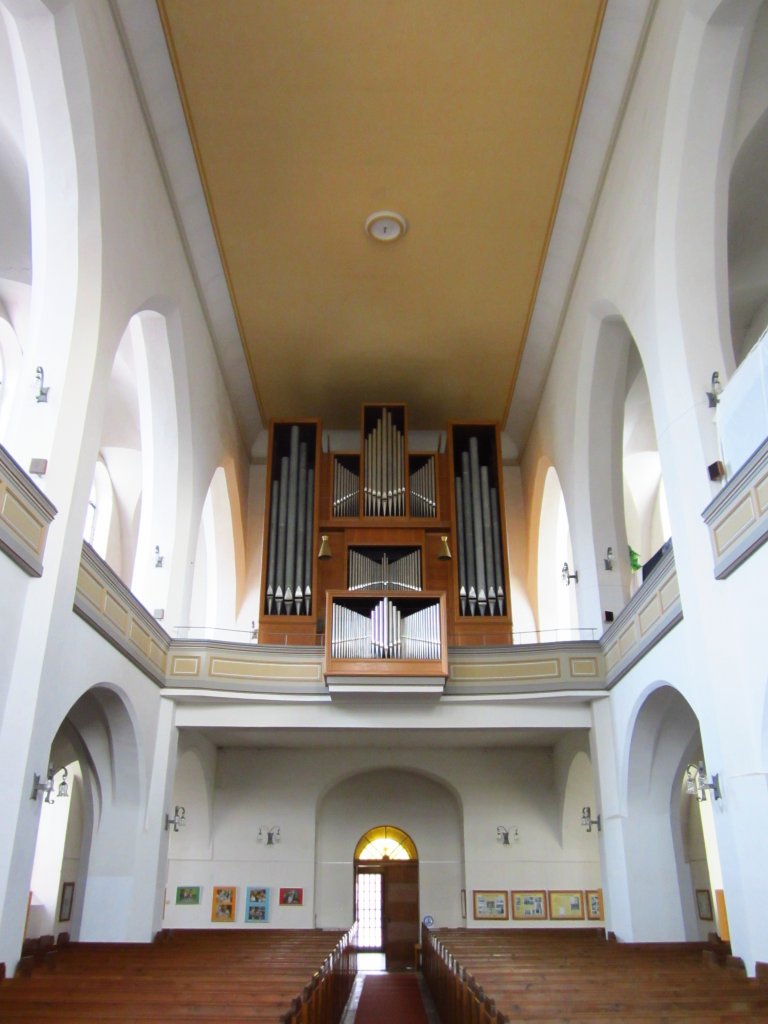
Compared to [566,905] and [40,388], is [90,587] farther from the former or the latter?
[566,905]

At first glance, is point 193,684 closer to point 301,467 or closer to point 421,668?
point 421,668

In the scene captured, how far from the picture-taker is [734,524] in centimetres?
681

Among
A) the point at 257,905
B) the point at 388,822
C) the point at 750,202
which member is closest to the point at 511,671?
the point at 388,822

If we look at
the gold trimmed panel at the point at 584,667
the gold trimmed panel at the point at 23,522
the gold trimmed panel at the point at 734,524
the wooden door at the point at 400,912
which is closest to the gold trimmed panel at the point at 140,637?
the gold trimmed panel at the point at 23,522

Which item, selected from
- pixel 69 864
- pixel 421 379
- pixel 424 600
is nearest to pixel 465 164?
pixel 421 379

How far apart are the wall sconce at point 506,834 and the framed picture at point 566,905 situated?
3.02ft

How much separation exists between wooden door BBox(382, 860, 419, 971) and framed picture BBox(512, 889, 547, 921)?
1.61 m

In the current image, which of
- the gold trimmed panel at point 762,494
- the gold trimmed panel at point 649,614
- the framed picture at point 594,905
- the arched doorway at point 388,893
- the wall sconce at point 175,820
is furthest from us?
the arched doorway at point 388,893

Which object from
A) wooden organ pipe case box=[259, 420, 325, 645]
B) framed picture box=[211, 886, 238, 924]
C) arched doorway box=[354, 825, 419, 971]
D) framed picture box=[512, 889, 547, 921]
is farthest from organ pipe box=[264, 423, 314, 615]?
framed picture box=[512, 889, 547, 921]

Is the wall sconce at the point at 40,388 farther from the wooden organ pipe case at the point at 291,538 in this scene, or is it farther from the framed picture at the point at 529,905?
the framed picture at the point at 529,905

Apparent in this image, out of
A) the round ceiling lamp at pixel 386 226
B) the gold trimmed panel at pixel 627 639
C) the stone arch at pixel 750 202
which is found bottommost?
the gold trimmed panel at pixel 627 639

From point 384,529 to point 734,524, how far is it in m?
7.47

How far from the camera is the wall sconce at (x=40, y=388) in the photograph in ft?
24.6

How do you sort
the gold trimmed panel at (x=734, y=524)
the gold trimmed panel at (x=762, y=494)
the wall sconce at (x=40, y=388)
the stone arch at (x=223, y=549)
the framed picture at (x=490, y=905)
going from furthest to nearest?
the stone arch at (x=223, y=549) < the framed picture at (x=490, y=905) < the wall sconce at (x=40, y=388) < the gold trimmed panel at (x=734, y=524) < the gold trimmed panel at (x=762, y=494)
